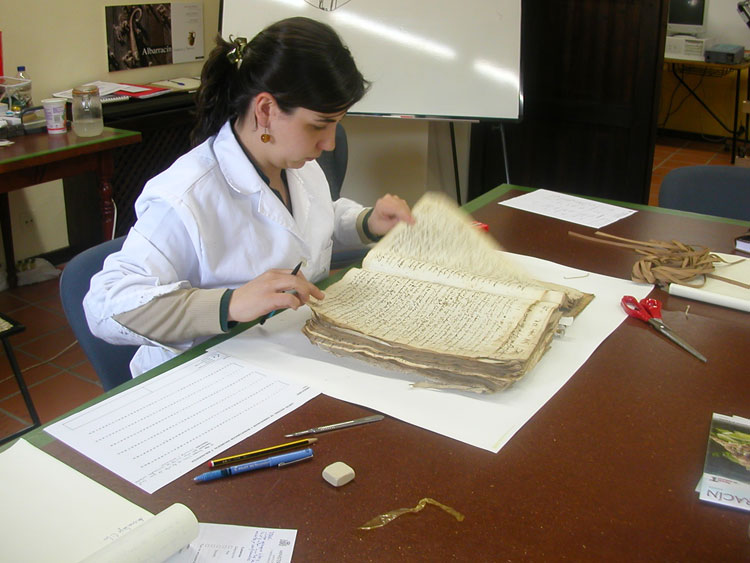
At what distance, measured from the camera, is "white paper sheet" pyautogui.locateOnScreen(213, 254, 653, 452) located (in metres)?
0.92

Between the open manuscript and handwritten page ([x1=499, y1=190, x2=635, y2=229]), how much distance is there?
1.47 feet

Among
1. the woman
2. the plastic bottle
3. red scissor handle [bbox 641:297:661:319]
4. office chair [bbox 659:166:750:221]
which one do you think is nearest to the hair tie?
the woman

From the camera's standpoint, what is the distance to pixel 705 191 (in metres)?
2.05

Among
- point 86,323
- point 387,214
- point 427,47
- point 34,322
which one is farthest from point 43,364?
point 427,47

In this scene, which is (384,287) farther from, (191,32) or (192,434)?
(191,32)

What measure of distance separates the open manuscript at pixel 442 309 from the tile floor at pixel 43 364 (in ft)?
4.56

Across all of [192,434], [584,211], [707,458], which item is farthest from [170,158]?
[707,458]

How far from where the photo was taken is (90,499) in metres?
0.78

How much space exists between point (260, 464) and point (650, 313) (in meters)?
0.73

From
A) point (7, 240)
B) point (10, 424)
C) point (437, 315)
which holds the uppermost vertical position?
point (437, 315)

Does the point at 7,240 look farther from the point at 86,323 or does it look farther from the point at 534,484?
the point at 534,484

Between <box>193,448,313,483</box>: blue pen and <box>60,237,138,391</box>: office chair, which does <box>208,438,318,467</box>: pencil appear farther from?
<box>60,237,138,391</box>: office chair

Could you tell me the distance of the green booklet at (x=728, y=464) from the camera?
805 millimetres

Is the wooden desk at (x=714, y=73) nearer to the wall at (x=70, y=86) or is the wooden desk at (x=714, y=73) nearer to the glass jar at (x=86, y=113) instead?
the wall at (x=70, y=86)
